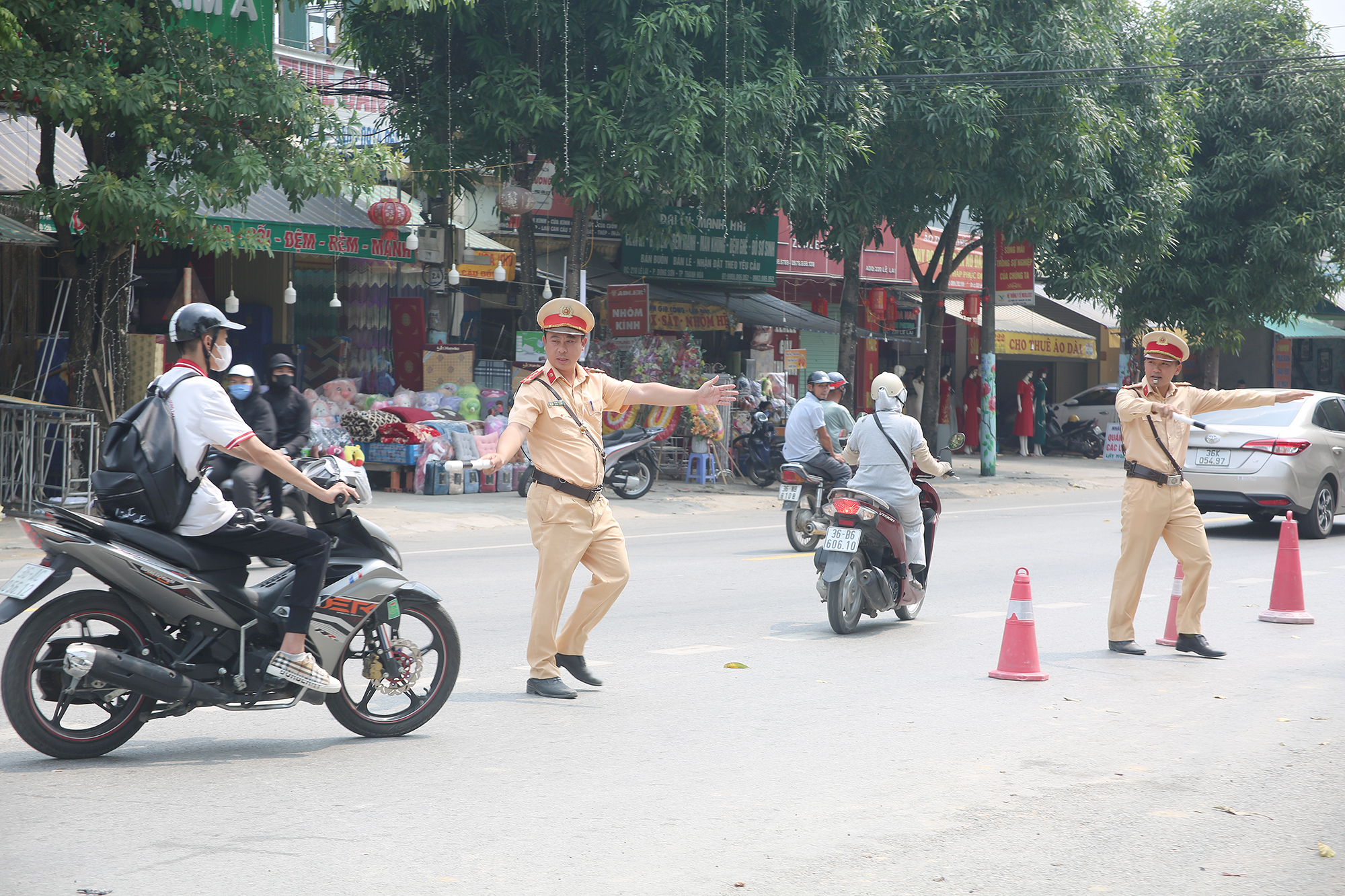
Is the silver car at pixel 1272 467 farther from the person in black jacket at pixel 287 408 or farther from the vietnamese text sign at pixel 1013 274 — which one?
the vietnamese text sign at pixel 1013 274

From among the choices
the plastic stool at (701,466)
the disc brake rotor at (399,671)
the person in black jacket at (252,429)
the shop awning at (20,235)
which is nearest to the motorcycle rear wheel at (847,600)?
the disc brake rotor at (399,671)

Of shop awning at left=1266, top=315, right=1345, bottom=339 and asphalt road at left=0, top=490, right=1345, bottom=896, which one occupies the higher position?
shop awning at left=1266, top=315, right=1345, bottom=339

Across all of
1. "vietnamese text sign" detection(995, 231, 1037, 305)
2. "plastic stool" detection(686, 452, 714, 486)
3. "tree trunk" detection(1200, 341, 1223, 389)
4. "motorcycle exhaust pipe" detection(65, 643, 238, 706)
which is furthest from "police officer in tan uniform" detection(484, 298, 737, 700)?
"tree trunk" detection(1200, 341, 1223, 389)

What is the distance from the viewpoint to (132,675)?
16.3 feet

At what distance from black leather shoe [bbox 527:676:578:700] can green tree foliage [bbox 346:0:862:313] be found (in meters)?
11.8

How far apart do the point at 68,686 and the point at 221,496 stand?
0.89 metres

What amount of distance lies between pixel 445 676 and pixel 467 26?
13.8 meters

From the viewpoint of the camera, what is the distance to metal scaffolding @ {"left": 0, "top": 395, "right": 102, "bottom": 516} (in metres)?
13.2

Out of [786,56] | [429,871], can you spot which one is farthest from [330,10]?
[429,871]

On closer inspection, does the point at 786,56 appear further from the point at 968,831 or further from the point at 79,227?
the point at 968,831

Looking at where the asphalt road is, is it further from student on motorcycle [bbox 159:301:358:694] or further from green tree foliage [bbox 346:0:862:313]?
green tree foliage [bbox 346:0:862:313]

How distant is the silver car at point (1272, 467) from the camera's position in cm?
1422

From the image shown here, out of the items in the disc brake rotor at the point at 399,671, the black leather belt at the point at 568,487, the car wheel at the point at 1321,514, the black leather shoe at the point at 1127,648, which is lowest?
the black leather shoe at the point at 1127,648

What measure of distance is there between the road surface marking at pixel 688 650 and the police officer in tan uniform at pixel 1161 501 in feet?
8.09
